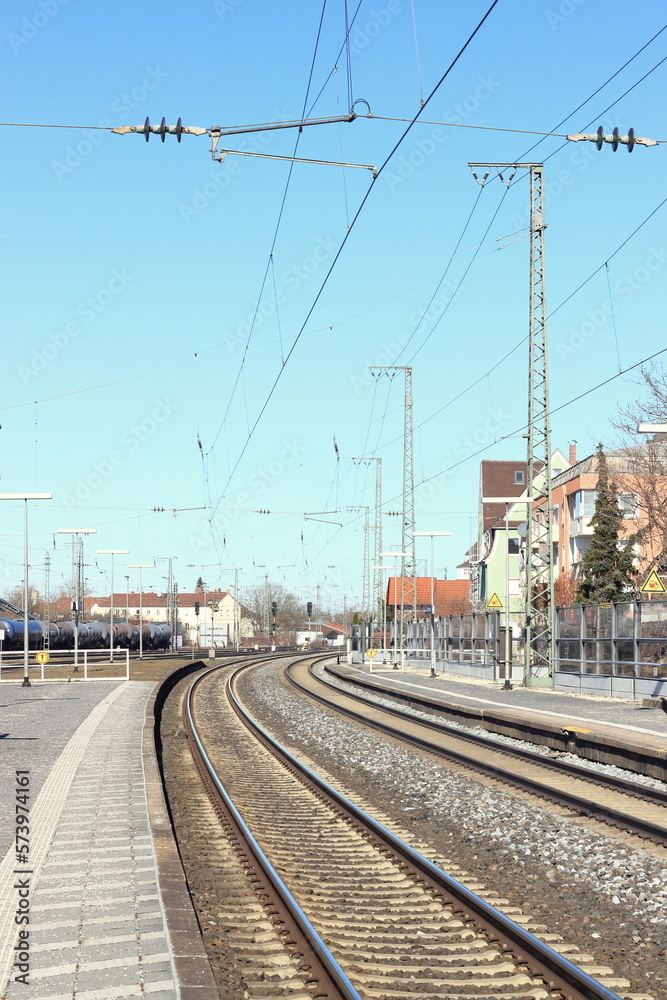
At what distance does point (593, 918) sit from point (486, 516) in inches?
3779

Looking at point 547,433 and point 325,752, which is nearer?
point 325,752

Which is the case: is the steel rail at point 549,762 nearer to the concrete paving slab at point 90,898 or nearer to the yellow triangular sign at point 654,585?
the yellow triangular sign at point 654,585

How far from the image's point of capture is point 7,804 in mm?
12188

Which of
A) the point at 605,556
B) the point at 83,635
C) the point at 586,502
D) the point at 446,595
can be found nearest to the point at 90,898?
the point at 605,556

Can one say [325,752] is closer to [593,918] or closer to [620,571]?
[593,918]

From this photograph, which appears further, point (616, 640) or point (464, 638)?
point (464, 638)

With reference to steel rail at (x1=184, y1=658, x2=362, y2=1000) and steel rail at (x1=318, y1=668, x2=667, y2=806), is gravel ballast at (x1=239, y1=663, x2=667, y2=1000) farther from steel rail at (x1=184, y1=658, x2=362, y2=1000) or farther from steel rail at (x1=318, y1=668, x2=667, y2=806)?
steel rail at (x1=184, y1=658, x2=362, y2=1000)

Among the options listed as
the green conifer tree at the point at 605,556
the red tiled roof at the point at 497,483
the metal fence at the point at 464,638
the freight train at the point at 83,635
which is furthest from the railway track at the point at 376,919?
the red tiled roof at the point at 497,483

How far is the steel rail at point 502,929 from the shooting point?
6.48 meters

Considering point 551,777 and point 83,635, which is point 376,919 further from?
point 83,635

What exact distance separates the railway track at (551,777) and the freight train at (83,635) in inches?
1629

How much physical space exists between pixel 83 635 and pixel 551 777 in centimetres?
6698

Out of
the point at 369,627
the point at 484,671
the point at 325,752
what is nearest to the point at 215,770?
the point at 325,752

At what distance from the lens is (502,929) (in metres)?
7.77
